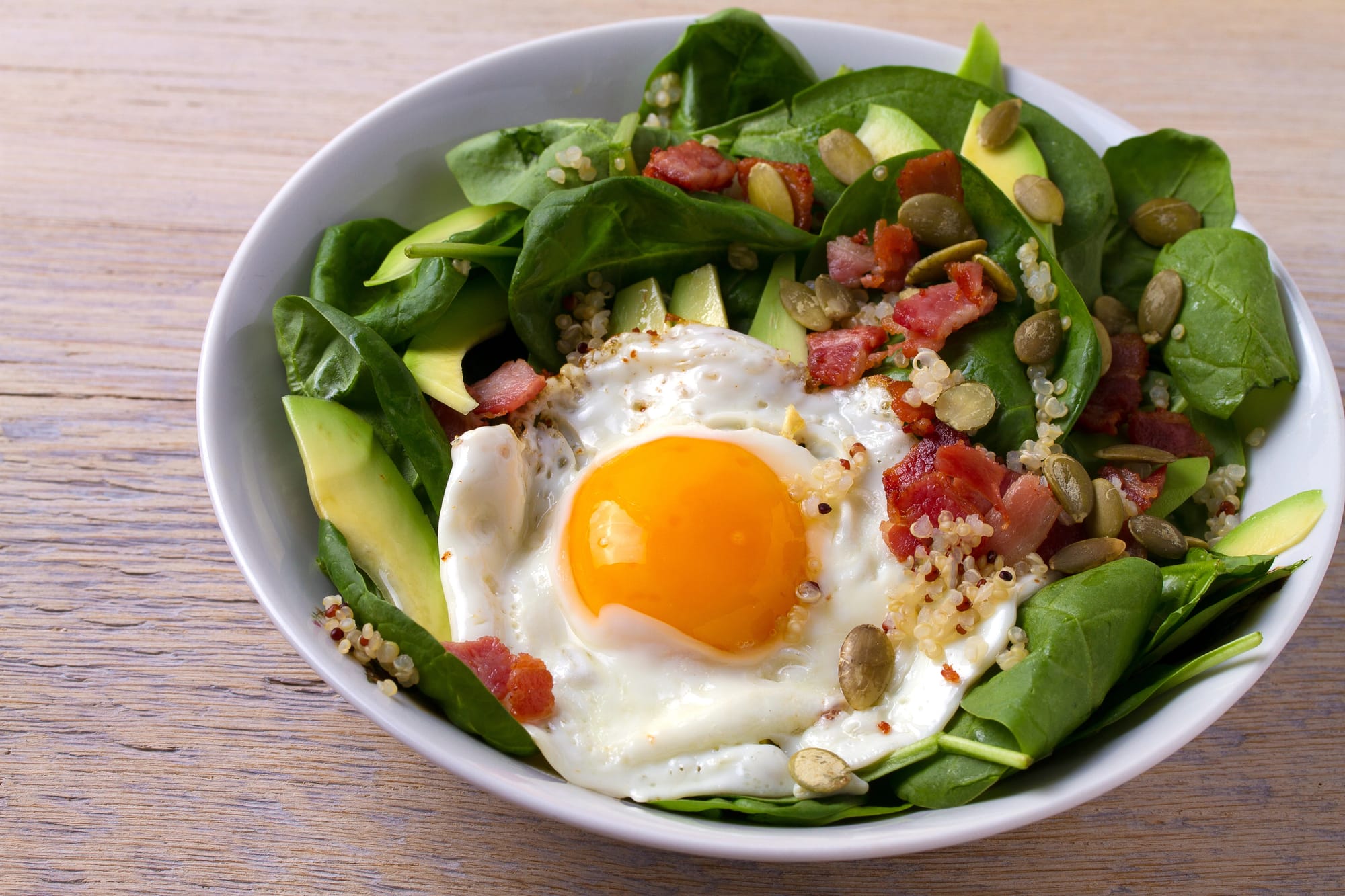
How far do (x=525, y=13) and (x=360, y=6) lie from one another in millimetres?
635

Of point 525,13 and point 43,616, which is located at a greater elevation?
point 525,13

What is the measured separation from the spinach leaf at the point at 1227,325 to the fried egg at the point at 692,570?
79 centimetres

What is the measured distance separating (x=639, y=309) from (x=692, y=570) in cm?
76

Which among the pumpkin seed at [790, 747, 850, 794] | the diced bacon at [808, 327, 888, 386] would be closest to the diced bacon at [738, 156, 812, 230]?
the diced bacon at [808, 327, 888, 386]

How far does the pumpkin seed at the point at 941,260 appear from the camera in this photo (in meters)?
2.51

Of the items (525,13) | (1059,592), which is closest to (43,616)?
(1059,592)

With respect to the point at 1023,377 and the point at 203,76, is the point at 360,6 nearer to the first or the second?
the point at 203,76

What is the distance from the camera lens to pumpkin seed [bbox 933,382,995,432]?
7.68 feet

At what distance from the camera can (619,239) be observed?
8.59 ft

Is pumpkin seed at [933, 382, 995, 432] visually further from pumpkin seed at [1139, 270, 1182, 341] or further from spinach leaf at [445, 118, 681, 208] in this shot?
spinach leaf at [445, 118, 681, 208]

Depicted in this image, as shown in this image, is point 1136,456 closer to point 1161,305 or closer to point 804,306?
point 1161,305

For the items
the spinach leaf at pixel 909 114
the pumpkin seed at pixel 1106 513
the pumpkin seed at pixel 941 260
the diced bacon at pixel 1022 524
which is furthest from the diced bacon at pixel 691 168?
the pumpkin seed at pixel 1106 513

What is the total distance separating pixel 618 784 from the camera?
203 cm

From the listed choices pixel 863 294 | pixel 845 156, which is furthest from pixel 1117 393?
pixel 845 156
